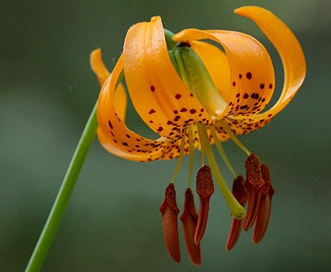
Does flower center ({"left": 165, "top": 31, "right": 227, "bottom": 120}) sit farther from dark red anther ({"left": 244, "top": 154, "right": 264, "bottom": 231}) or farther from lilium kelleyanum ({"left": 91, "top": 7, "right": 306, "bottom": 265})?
dark red anther ({"left": 244, "top": 154, "right": 264, "bottom": 231})

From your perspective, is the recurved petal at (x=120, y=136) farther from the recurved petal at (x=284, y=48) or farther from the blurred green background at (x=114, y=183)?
the blurred green background at (x=114, y=183)

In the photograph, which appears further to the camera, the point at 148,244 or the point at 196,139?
the point at 148,244

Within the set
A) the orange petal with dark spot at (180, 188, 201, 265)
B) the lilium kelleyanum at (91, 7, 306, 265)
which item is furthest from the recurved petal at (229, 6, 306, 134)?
the orange petal with dark spot at (180, 188, 201, 265)

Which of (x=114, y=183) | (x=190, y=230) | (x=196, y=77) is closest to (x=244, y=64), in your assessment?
(x=196, y=77)

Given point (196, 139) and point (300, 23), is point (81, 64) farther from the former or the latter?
point (196, 139)

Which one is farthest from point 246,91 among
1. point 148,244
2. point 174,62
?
point 148,244

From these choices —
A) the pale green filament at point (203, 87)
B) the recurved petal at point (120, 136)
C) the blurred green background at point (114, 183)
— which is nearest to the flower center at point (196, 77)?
the pale green filament at point (203, 87)
